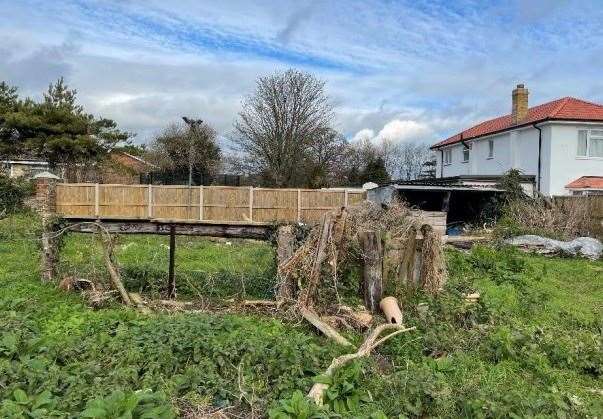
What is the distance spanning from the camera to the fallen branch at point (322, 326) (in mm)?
6586

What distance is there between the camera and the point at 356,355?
18.5 ft

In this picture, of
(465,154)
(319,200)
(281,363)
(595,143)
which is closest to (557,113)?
(595,143)

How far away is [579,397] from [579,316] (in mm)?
3601

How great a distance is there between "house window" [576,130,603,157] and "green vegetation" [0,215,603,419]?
18.0 metres

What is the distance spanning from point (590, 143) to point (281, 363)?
23636 mm

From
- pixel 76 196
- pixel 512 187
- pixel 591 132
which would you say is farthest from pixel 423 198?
pixel 76 196

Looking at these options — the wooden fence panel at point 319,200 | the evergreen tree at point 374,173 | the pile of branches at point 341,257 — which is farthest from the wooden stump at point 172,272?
the evergreen tree at point 374,173

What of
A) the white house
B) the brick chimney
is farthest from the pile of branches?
the brick chimney

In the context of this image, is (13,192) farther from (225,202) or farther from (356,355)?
(356,355)

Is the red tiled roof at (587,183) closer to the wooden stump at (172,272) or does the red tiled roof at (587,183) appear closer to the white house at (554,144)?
the white house at (554,144)

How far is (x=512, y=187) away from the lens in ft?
72.7

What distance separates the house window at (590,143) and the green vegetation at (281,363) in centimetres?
1800

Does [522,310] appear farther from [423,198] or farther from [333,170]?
[333,170]

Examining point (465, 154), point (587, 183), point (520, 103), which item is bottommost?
point (587, 183)
